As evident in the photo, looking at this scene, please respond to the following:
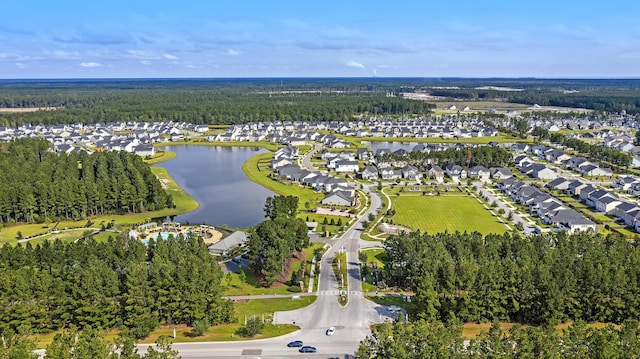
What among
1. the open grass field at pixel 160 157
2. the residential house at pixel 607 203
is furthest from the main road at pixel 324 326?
the open grass field at pixel 160 157

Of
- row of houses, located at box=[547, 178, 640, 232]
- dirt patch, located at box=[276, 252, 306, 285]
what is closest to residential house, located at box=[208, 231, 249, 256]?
dirt patch, located at box=[276, 252, 306, 285]

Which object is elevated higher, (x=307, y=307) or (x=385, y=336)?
(x=385, y=336)

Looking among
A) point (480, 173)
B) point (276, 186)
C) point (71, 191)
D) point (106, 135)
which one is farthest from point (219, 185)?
point (106, 135)

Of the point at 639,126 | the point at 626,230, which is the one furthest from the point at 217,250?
the point at 639,126

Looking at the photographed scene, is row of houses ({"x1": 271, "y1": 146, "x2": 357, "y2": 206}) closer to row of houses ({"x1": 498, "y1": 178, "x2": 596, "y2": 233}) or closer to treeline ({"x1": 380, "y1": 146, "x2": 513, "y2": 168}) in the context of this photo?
treeline ({"x1": 380, "y1": 146, "x2": 513, "y2": 168})

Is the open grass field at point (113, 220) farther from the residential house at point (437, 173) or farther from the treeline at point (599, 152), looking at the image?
the treeline at point (599, 152)

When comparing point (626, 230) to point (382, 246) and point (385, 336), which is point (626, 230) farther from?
point (385, 336)
